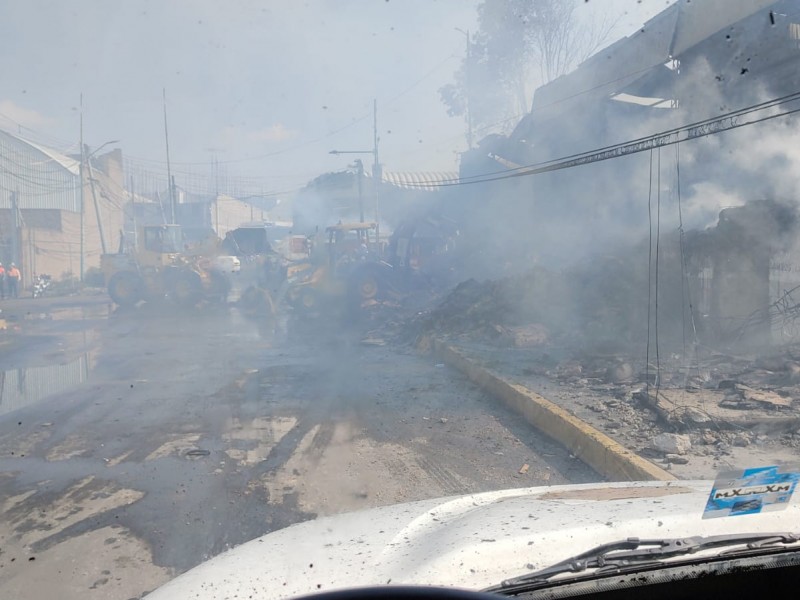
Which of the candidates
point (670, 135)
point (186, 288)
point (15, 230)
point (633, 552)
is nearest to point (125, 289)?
point (186, 288)

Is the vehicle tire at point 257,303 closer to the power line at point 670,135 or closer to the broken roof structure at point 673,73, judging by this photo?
the broken roof structure at point 673,73

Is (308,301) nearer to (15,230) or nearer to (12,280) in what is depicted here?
(12,280)

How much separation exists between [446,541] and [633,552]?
526 mm

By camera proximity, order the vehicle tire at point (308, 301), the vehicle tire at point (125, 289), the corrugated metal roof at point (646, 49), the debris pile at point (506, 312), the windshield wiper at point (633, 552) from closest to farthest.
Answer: the windshield wiper at point (633, 552) → the corrugated metal roof at point (646, 49) → the debris pile at point (506, 312) → the vehicle tire at point (308, 301) → the vehicle tire at point (125, 289)

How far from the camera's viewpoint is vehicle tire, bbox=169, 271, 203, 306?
66.0ft

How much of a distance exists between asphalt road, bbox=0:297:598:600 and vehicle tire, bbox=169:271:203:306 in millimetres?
8455

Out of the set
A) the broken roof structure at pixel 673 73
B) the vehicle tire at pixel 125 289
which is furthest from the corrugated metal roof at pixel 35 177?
the broken roof structure at pixel 673 73

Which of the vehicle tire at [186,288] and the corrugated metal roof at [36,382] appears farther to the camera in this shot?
the vehicle tire at [186,288]

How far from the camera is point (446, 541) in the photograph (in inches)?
70.0

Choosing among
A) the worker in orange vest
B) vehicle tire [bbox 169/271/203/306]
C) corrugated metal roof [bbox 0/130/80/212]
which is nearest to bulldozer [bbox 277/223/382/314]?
vehicle tire [bbox 169/271/203/306]

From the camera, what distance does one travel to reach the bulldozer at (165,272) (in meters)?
20.2

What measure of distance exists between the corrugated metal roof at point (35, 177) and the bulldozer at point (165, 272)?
18445 mm

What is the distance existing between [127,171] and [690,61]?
47.5 meters

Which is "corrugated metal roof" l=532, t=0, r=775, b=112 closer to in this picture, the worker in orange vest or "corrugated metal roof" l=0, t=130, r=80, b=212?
the worker in orange vest
